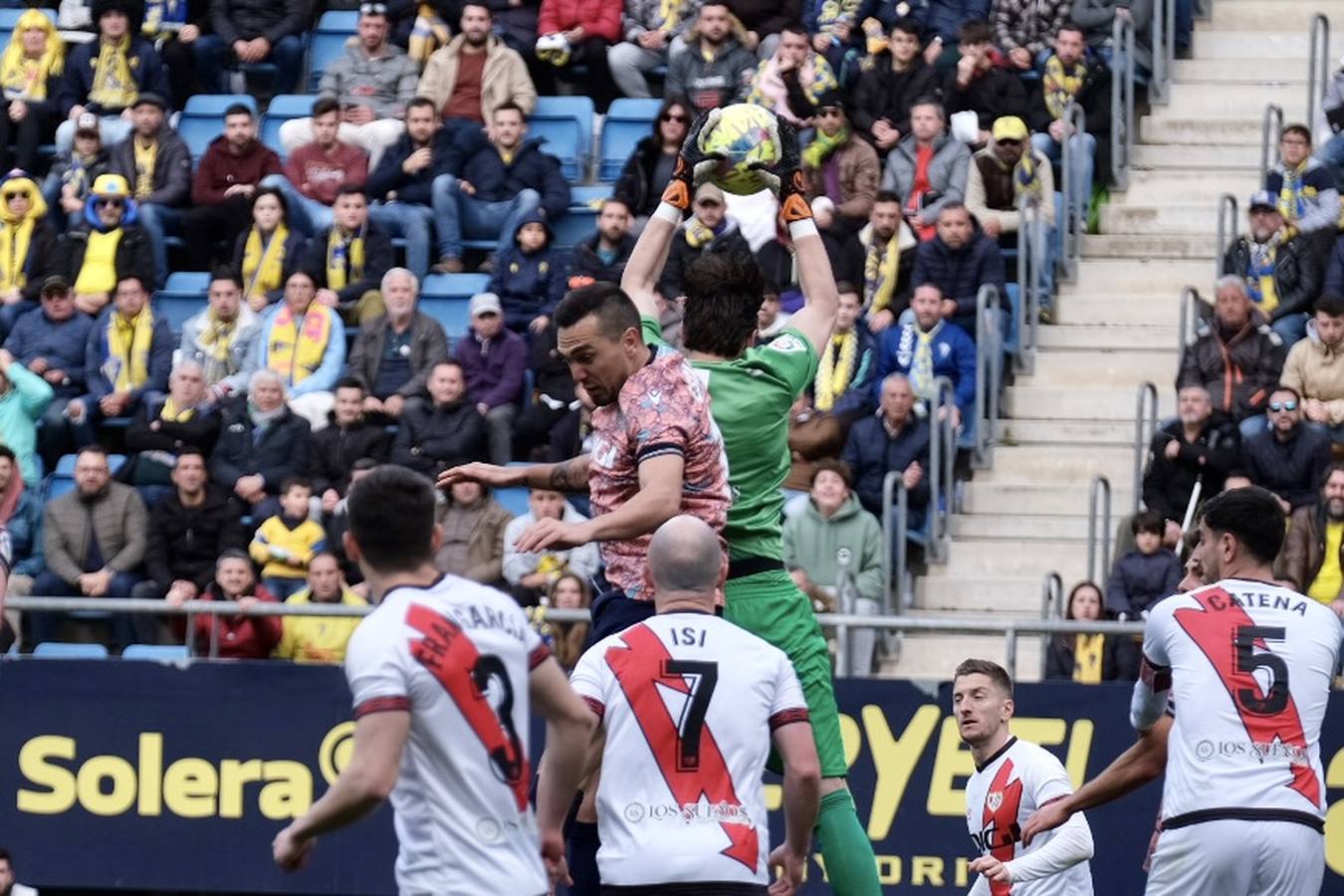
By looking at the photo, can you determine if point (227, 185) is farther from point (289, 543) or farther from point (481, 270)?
point (289, 543)

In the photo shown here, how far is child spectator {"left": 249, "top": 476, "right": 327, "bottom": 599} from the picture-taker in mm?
15984

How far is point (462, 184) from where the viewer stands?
18797 millimetres

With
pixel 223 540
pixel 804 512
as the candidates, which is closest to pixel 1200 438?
pixel 804 512

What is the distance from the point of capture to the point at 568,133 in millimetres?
19578

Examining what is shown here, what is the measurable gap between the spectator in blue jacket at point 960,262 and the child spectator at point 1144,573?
2426 millimetres

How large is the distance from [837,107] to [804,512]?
365cm

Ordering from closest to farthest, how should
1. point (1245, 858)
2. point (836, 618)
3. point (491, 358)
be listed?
point (1245, 858) → point (836, 618) → point (491, 358)

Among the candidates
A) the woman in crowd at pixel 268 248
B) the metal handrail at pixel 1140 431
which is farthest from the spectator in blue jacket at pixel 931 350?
the woman in crowd at pixel 268 248

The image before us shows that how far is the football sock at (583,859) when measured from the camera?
8086 millimetres

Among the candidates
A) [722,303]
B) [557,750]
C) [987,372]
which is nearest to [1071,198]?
[987,372]

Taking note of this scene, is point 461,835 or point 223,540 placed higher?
point 461,835

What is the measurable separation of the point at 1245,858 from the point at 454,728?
317cm

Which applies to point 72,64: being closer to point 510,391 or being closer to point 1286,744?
point 510,391

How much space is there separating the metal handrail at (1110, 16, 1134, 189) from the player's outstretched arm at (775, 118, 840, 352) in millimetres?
9831
